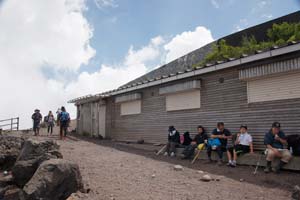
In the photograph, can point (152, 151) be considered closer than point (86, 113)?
Yes

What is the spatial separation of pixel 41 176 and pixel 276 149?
216 inches

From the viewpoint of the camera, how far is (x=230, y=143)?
9695 mm

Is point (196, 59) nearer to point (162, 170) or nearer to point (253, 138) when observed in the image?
point (253, 138)

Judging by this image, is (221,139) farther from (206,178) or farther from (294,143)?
(206,178)

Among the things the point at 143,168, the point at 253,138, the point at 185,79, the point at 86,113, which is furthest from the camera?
the point at 86,113

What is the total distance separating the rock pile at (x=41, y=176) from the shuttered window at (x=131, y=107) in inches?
266

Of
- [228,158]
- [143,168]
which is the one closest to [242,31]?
[228,158]

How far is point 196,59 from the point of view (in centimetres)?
1955

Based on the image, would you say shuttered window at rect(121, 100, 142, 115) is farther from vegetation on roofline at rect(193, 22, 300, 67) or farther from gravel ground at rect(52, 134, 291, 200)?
gravel ground at rect(52, 134, 291, 200)

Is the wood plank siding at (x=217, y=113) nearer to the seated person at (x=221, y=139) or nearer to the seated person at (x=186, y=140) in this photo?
the seated person at (x=186, y=140)

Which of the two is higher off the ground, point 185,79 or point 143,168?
point 185,79

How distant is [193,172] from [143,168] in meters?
1.43

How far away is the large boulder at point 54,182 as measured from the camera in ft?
18.7

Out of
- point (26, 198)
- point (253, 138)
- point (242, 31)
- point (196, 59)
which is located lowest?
point (26, 198)
